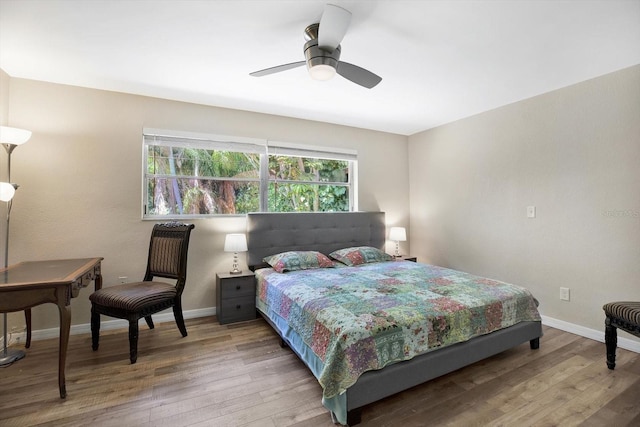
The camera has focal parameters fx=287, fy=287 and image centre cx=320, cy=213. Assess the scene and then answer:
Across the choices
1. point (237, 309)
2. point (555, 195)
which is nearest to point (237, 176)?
point (237, 309)

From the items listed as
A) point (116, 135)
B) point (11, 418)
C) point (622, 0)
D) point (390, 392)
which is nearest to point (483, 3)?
point (622, 0)

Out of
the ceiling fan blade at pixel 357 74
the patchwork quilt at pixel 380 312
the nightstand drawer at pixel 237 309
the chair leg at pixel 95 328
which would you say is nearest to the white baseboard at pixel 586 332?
the patchwork quilt at pixel 380 312

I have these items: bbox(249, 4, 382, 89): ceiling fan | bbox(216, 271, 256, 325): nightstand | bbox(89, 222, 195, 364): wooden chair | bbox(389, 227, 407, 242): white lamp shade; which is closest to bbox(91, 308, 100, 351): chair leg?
bbox(89, 222, 195, 364): wooden chair

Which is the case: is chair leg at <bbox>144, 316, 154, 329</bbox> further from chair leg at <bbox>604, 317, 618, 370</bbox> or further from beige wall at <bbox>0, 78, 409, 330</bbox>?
chair leg at <bbox>604, 317, 618, 370</bbox>

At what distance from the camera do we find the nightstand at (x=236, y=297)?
10.0ft

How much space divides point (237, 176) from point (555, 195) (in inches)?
141

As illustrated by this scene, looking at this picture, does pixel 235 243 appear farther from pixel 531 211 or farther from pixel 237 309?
pixel 531 211

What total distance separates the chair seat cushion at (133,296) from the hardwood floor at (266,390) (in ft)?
1.53

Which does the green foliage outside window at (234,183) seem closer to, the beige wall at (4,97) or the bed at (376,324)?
the bed at (376,324)

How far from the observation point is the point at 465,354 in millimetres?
2029

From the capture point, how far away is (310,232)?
3.79m

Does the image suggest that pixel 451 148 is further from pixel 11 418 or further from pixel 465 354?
pixel 11 418

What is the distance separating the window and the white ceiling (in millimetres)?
543

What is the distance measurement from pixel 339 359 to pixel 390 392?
412 millimetres
